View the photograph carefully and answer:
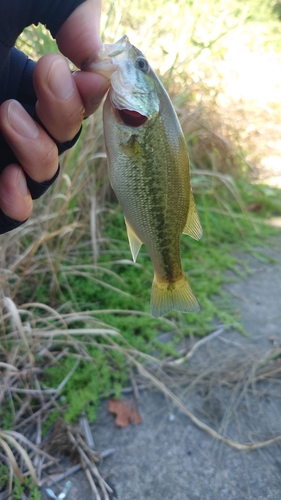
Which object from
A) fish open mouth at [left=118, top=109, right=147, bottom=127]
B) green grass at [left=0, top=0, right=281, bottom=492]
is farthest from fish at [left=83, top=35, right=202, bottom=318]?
green grass at [left=0, top=0, right=281, bottom=492]

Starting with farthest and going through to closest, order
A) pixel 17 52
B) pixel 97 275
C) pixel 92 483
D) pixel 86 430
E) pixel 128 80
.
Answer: pixel 97 275 → pixel 86 430 → pixel 92 483 → pixel 17 52 → pixel 128 80

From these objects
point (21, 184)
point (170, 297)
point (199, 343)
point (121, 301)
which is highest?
point (21, 184)

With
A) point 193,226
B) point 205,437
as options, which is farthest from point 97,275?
point 193,226

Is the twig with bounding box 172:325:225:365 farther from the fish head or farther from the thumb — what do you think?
the thumb

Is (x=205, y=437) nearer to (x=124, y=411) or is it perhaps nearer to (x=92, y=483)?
(x=124, y=411)

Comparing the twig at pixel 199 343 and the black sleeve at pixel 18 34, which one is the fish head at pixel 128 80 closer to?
the black sleeve at pixel 18 34
